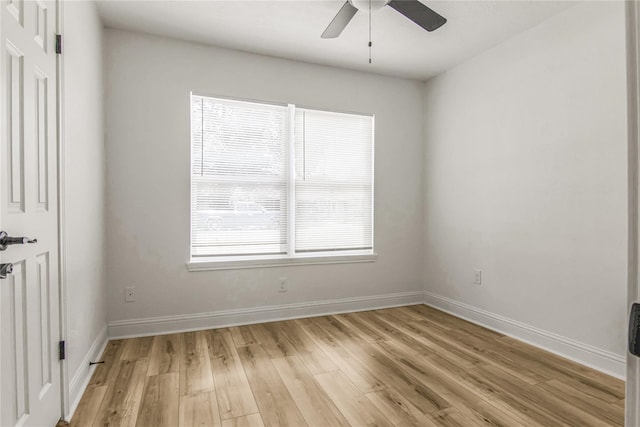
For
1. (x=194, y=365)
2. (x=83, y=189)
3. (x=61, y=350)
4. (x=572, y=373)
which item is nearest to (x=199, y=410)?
(x=194, y=365)

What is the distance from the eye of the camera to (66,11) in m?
1.80

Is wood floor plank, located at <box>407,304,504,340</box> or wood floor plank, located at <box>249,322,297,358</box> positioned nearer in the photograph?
wood floor plank, located at <box>249,322,297,358</box>

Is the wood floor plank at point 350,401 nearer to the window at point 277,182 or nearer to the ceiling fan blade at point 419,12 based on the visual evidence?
the window at point 277,182

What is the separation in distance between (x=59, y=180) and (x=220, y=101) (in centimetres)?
173

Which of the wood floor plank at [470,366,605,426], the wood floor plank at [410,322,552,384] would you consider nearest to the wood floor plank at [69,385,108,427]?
the wood floor plank at [470,366,605,426]

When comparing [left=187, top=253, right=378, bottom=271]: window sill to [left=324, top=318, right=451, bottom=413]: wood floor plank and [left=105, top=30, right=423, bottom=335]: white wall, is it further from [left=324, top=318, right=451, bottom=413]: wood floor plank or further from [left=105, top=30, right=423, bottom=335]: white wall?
[left=324, top=318, right=451, bottom=413]: wood floor plank

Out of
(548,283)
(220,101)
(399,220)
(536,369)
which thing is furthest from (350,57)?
(536,369)

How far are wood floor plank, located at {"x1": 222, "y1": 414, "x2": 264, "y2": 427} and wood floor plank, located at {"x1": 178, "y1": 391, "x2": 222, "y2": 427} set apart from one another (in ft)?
0.14

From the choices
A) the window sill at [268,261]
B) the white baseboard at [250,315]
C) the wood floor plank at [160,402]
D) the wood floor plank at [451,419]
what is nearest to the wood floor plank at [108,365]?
the white baseboard at [250,315]

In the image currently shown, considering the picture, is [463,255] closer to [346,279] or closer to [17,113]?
[346,279]

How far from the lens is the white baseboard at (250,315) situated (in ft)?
9.39

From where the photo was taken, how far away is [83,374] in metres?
2.05

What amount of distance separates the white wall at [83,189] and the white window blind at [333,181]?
1.69 m

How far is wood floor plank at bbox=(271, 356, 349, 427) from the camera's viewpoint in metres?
1.74
